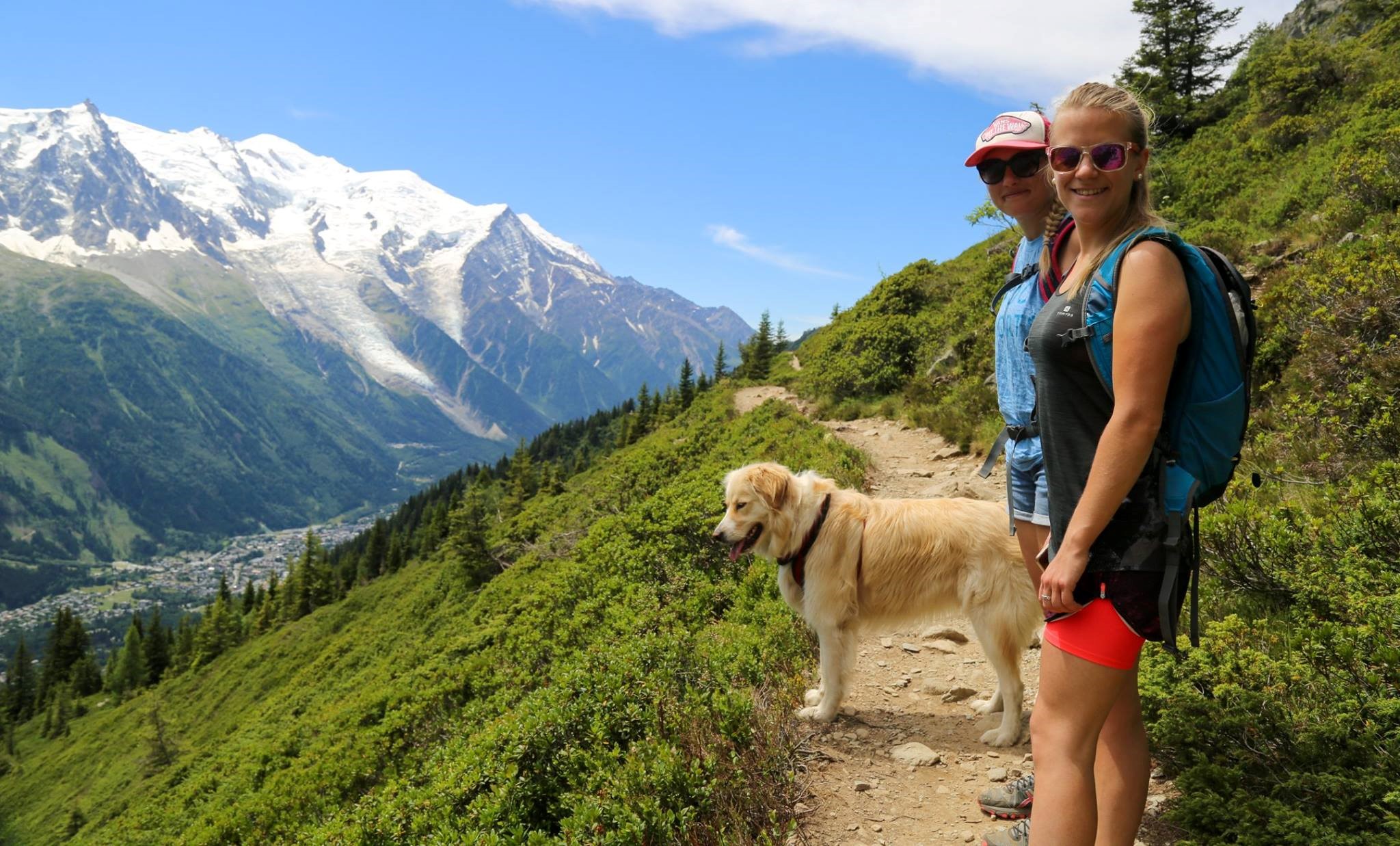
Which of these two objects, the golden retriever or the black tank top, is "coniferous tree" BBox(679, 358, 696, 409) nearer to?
the golden retriever

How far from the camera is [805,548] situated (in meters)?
5.67

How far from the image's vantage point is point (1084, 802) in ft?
7.73

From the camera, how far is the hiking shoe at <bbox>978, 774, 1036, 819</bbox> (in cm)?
410

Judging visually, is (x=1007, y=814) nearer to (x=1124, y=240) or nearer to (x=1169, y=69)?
(x=1124, y=240)

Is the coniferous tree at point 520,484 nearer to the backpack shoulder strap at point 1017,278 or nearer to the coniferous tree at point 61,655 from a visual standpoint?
the backpack shoulder strap at point 1017,278

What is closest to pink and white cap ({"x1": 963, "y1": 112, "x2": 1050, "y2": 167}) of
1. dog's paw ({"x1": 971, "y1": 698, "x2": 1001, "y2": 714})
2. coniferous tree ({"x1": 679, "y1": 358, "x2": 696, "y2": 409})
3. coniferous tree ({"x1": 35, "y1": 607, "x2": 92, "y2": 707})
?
dog's paw ({"x1": 971, "y1": 698, "x2": 1001, "y2": 714})

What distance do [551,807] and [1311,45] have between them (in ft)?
87.3

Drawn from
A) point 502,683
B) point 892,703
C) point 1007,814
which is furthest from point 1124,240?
point 502,683

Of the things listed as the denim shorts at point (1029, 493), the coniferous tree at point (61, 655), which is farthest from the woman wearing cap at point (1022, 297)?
the coniferous tree at point (61, 655)

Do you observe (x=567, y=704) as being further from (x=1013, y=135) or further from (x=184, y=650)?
(x=184, y=650)

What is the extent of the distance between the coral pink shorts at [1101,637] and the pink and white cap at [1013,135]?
2.34 meters

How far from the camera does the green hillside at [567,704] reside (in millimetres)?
4523

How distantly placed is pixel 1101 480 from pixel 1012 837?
2597 mm

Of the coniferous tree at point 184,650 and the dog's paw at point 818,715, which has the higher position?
the dog's paw at point 818,715
